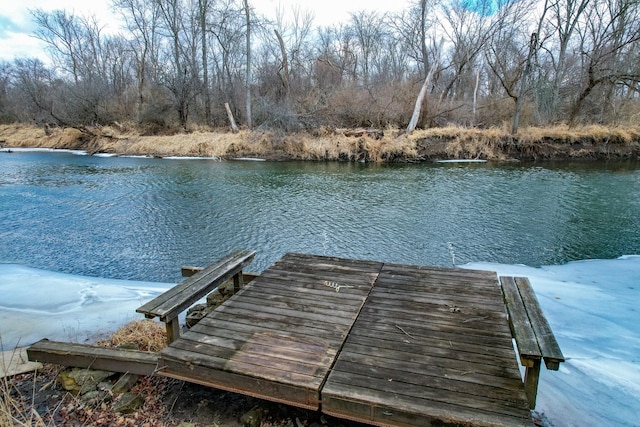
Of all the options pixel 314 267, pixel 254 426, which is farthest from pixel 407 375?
pixel 314 267

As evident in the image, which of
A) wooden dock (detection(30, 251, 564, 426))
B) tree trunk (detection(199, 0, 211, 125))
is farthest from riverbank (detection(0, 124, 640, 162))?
wooden dock (detection(30, 251, 564, 426))

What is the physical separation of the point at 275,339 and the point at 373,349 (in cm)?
70

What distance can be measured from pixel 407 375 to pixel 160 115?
25.2 metres

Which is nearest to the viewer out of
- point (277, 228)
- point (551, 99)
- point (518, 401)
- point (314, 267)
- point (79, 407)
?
point (518, 401)

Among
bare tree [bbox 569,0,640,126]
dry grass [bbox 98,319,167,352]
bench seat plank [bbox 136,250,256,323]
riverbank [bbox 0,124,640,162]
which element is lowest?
dry grass [bbox 98,319,167,352]

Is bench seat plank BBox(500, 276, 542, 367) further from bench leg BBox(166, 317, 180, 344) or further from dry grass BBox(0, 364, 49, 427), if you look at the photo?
dry grass BBox(0, 364, 49, 427)

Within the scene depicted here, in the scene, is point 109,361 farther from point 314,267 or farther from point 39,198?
point 39,198

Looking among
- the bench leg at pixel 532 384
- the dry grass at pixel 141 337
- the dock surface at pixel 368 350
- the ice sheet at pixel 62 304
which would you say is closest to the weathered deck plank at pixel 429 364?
the dock surface at pixel 368 350

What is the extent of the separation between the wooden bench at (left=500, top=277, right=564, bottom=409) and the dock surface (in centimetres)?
10

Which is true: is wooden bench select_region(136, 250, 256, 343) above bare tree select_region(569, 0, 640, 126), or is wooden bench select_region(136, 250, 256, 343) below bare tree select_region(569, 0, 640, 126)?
below

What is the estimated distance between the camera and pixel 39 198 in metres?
10.0

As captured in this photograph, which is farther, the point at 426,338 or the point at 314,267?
the point at 314,267

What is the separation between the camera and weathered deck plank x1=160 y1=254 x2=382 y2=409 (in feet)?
7.40

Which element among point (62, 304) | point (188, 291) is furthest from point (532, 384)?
point (62, 304)
